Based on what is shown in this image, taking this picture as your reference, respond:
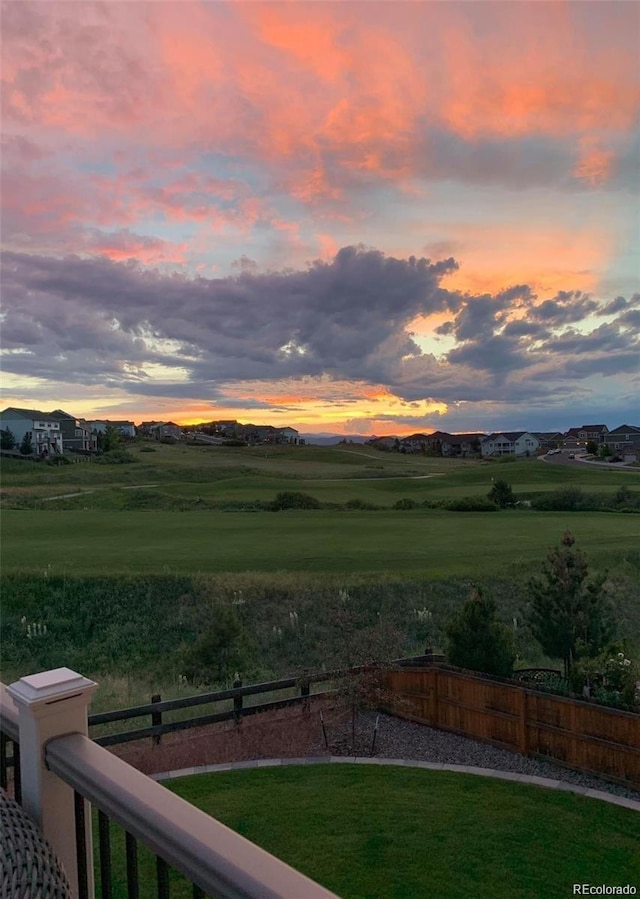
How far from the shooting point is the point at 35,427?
227 feet

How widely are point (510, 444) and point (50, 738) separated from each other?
231 feet

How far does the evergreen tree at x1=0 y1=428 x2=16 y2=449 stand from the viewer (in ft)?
202

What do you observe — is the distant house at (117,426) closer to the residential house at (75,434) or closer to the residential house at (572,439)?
the residential house at (75,434)

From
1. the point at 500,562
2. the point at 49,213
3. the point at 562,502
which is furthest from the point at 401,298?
the point at 49,213

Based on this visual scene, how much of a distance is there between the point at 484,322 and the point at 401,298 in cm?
565

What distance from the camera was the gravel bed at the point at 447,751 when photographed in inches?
316

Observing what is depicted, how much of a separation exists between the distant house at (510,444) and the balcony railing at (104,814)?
2615 inches

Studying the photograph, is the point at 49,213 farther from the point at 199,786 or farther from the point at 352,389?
the point at 352,389

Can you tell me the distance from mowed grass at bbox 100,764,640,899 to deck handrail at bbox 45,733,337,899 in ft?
13.7

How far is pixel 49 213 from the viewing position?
47.8 ft

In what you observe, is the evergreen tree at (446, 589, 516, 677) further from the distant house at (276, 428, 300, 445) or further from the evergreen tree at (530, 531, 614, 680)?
the distant house at (276, 428, 300, 445)

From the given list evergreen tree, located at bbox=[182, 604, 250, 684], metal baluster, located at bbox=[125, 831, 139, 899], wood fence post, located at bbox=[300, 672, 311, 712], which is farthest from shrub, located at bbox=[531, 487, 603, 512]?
metal baluster, located at bbox=[125, 831, 139, 899]

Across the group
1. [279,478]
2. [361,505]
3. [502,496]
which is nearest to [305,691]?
[502,496]

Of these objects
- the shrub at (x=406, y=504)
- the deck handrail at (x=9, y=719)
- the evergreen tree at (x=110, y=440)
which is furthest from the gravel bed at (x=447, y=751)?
the evergreen tree at (x=110, y=440)
